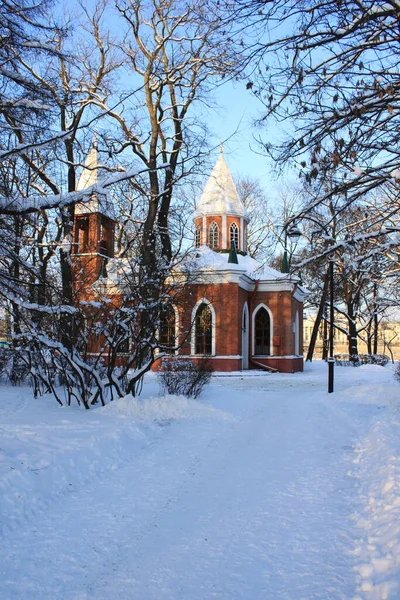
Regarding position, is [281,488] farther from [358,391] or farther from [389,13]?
[358,391]

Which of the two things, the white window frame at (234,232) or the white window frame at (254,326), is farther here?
the white window frame at (234,232)

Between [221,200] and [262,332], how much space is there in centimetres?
910

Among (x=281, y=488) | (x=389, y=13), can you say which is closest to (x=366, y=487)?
(x=281, y=488)

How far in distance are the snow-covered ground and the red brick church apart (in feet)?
45.7

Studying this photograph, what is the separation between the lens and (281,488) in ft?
21.8

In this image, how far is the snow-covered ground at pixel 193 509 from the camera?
4.10m

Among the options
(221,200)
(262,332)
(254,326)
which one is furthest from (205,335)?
(221,200)

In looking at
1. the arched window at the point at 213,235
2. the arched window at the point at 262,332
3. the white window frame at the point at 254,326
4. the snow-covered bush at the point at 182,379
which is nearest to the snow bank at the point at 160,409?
the snow-covered bush at the point at 182,379

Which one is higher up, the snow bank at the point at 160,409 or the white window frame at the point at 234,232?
the white window frame at the point at 234,232

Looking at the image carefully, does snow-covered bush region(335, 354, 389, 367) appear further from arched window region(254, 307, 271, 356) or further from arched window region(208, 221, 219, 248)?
arched window region(208, 221, 219, 248)

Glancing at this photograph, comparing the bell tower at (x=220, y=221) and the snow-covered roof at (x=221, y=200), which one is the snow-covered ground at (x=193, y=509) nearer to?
the bell tower at (x=220, y=221)

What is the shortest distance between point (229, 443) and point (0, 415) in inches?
184

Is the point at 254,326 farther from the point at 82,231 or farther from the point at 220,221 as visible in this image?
the point at 82,231

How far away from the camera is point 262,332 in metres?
30.3
